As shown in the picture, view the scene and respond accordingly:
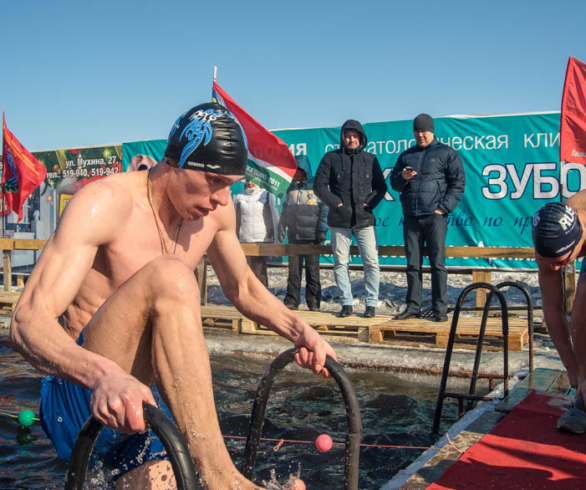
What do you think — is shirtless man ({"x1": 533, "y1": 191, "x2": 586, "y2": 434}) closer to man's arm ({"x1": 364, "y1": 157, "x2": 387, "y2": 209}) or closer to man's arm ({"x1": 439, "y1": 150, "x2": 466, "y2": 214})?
man's arm ({"x1": 439, "y1": 150, "x2": 466, "y2": 214})

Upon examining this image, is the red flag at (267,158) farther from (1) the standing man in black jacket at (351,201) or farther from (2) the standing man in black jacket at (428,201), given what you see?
(2) the standing man in black jacket at (428,201)

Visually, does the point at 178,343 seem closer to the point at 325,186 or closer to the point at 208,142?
the point at 208,142

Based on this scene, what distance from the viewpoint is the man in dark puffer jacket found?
27.8ft

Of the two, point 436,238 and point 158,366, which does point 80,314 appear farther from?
point 436,238

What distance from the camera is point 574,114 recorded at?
723 cm

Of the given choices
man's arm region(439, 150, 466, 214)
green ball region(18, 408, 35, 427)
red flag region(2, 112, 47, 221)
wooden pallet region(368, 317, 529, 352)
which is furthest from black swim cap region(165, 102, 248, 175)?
red flag region(2, 112, 47, 221)

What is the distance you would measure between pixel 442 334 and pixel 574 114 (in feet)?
10.4

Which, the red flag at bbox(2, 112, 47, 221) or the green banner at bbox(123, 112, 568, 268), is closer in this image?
the green banner at bbox(123, 112, 568, 268)

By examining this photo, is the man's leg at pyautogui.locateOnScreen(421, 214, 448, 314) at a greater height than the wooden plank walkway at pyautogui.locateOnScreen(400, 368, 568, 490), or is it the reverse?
the man's leg at pyautogui.locateOnScreen(421, 214, 448, 314)

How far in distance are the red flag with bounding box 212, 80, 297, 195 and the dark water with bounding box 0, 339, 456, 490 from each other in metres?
2.86

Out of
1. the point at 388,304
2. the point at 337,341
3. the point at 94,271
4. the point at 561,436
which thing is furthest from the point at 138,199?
the point at 388,304

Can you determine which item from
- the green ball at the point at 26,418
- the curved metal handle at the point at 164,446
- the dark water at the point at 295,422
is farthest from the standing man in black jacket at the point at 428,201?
the curved metal handle at the point at 164,446

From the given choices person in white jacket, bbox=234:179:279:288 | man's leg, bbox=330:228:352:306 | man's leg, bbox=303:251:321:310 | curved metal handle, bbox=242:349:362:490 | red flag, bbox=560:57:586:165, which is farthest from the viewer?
person in white jacket, bbox=234:179:279:288

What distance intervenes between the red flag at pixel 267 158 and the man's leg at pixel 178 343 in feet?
21.6
